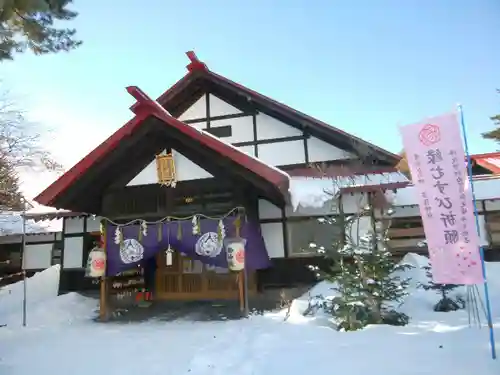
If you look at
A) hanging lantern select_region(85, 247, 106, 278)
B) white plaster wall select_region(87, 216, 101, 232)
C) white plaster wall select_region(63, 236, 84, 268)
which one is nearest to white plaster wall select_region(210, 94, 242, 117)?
white plaster wall select_region(87, 216, 101, 232)

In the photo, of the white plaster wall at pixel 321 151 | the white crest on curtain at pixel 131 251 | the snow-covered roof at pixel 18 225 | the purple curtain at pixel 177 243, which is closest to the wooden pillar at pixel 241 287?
the purple curtain at pixel 177 243

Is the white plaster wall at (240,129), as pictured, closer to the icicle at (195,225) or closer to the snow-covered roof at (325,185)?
the snow-covered roof at (325,185)

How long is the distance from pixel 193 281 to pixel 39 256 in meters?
8.94

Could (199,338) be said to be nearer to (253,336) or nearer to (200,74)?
(253,336)

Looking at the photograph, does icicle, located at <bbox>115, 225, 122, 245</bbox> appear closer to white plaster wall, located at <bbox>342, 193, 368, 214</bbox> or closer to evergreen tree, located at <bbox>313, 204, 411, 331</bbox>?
evergreen tree, located at <bbox>313, 204, 411, 331</bbox>

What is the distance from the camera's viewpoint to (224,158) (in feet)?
29.0

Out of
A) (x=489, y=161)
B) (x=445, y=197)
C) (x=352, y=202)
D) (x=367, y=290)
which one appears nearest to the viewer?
(x=445, y=197)

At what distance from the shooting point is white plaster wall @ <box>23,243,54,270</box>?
16.0 m

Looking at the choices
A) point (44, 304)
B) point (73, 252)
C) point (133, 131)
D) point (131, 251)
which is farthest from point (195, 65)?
point (44, 304)

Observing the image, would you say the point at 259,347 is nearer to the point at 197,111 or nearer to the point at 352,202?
the point at 352,202

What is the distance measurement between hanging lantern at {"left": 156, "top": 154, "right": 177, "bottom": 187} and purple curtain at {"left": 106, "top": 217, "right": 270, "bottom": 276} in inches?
42.9

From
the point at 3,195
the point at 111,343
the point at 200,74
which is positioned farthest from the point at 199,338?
the point at 3,195

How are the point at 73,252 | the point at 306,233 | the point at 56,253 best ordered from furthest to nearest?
the point at 56,253 < the point at 73,252 < the point at 306,233

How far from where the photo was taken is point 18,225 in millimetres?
16344
